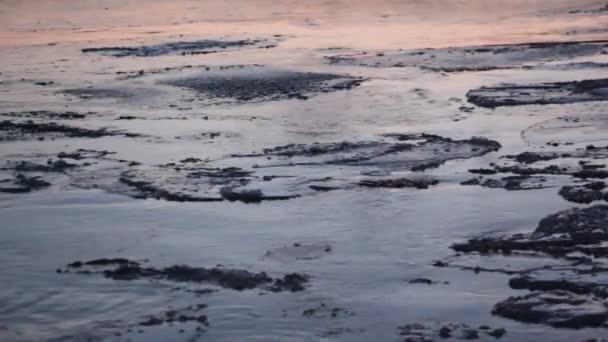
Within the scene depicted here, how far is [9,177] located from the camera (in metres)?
8.01

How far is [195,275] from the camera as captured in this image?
5.48m

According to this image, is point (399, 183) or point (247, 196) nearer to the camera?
point (247, 196)

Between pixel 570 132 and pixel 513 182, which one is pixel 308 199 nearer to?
pixel 513 182

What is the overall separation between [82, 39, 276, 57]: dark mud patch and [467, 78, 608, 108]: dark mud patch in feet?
22.2

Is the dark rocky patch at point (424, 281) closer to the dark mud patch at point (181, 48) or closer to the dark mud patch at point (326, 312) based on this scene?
the dark mud patch at point (326, 312)

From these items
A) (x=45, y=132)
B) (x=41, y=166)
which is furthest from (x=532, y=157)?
(x=45, y=132)

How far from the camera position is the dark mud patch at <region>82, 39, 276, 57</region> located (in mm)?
16881

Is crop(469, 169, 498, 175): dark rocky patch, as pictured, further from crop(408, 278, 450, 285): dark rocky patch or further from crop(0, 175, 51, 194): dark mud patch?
crop(0, 175, 51, 194): dark mud patch

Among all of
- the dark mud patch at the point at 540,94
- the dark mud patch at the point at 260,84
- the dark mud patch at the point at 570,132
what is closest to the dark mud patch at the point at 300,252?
the dark mud patch at the point at 570,132

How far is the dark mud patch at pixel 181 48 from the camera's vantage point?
16.9m

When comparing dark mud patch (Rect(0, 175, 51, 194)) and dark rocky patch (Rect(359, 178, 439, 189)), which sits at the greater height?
dark mud patch (Rect(0, 175, 51, 194))

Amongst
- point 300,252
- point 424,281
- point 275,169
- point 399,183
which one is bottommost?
point 424,281

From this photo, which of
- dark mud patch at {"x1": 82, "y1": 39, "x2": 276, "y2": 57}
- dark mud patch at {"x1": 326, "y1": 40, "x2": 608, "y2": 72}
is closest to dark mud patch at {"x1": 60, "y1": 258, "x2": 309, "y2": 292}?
dark mud patch at {"x1": 326, "y1": 40, "x2": 608, "y2": 72}

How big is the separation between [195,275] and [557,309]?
6.58 ft
